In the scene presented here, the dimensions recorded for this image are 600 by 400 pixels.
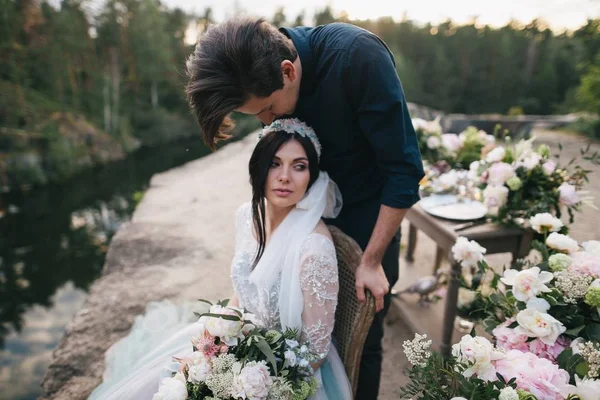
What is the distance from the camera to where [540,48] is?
40188 mm

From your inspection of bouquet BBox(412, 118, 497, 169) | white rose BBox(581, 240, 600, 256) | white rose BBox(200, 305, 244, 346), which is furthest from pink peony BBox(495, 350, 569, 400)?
bouquet BBox(412, 118, 497, 169)

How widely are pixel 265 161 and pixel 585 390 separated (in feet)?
4.16

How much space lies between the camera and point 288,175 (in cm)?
167

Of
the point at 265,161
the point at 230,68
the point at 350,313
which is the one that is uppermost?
the point at 230,68

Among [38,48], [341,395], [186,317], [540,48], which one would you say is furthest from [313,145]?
[540,48]

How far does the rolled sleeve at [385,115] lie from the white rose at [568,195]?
1.13 meters

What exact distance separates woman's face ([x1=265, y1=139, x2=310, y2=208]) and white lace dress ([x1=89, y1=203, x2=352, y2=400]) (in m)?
0.21

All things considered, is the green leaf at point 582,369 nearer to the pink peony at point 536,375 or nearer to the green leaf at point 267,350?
the pink peony at point 536,375

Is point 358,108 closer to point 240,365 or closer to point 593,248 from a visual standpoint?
point 593,248

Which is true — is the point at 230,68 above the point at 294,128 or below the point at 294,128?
above

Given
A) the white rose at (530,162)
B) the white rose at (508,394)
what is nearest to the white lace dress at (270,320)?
the white rose at (508,394)

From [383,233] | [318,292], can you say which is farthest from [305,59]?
[318,292]

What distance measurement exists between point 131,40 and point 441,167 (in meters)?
30.6

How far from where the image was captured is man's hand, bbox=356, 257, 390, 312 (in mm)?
1573
